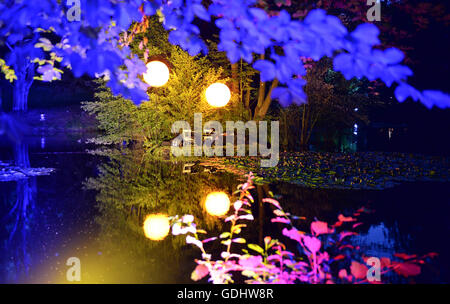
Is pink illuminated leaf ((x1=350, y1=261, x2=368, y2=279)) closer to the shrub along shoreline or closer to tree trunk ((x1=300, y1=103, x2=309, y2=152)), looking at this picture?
the shrub along shoreline

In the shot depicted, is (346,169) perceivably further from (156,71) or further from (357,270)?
(357,270)

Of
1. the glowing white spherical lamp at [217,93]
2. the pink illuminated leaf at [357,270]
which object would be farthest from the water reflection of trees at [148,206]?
the glowing white spherical lamp at [217,93]

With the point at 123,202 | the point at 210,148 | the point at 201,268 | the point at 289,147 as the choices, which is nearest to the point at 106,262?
the point at 201,268

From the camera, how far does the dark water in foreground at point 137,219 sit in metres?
3.75

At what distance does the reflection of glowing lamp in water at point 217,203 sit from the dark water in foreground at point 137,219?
16 cm

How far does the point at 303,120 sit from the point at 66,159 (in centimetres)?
904

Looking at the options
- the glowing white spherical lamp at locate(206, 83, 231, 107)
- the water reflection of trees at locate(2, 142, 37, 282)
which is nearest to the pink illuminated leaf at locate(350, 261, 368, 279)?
the water reflection of trees at locate(2, 142, 37, 282)

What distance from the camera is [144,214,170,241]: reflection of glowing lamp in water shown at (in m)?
4.75

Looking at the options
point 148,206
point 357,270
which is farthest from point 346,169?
point 357,270

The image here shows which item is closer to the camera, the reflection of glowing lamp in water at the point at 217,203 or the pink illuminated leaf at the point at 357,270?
the pink illuminated leaf at the point at 357,270

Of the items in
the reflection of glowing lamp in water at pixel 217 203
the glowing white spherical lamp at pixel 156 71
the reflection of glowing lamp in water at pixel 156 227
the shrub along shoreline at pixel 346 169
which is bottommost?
the reflection of glowing lamp in water at pixel 156 227

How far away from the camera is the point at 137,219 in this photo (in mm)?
5488

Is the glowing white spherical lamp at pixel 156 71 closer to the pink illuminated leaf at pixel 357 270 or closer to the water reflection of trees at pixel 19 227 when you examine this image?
the water reflection of trees at pixel 19 227

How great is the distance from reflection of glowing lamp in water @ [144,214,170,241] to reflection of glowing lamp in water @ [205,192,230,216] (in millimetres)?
822
